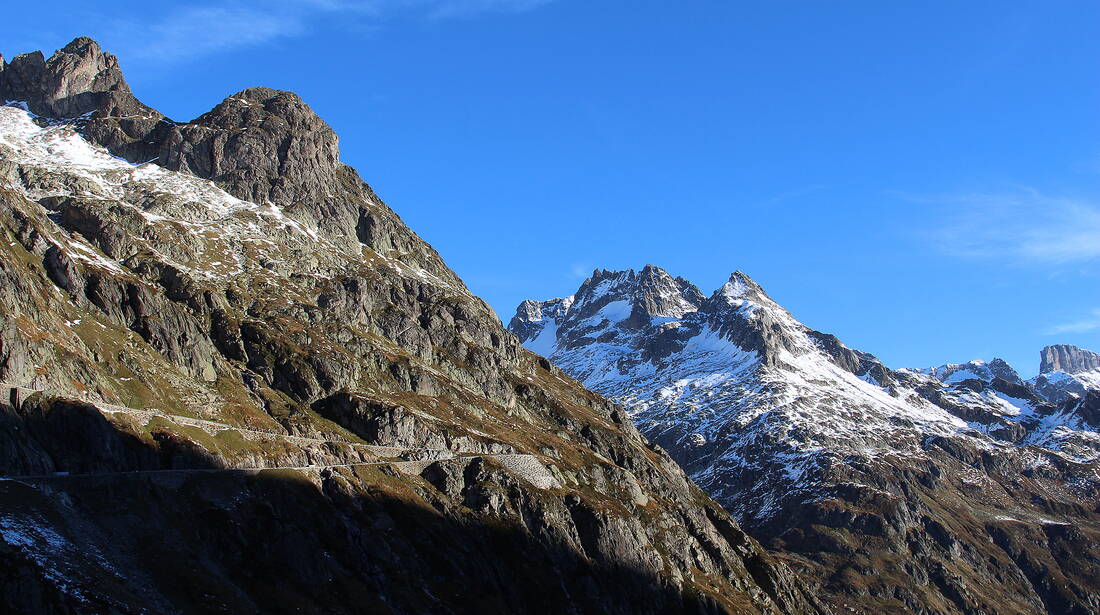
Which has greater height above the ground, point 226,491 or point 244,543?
point 226,491

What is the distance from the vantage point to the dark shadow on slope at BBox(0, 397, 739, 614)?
10081cm

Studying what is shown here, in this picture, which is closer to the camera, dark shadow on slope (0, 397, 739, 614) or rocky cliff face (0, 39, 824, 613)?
dark shadow on slope (0, 397, 739, 614)

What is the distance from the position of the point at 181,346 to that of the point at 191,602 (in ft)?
281

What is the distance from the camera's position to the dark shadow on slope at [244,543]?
100812 mm

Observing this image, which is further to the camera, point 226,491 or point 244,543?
point 226,491

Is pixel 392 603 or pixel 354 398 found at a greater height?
pixel 354 398

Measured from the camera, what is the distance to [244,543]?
421 feet

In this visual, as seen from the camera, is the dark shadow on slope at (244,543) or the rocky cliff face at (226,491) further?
the rocky cliff face at (226,491)

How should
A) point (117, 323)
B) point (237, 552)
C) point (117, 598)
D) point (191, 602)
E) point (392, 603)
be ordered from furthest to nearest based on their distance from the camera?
1. point (117, 323)
2. point (392, 603)
3. point (237, 552)
4. point (191, 602)
5. point (117, 598)

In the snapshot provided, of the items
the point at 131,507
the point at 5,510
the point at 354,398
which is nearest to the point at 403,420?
the point at 354,398

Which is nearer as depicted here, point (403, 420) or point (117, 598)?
point (117, 598)

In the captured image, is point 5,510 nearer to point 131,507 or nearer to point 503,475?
point 131,507

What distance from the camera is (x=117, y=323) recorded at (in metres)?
180

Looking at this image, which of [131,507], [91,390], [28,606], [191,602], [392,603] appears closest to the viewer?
[28,606]
